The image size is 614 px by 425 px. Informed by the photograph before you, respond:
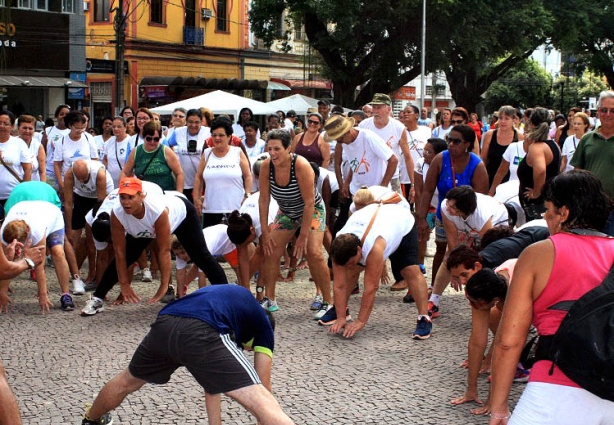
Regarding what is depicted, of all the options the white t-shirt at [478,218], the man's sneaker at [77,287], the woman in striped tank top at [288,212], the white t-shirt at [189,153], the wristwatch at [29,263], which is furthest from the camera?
the white t-shirt at [189,153]

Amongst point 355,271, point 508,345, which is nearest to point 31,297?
point 355,271

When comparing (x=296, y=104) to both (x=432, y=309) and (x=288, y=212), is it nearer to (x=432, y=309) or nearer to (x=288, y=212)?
(x=288, y=212)

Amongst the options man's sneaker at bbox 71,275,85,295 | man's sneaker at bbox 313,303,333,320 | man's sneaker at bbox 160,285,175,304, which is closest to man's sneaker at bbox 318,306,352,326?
man's sneaker at bbox 313,303,333,320

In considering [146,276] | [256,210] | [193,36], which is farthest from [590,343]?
[193,36]

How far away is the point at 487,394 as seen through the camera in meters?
5.76

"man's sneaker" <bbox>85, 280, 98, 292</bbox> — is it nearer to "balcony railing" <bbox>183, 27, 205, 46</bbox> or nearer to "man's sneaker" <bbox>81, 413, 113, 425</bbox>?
"man's sneaker" <bbox>81, 413, 113, 425</bbox>

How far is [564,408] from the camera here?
315cm

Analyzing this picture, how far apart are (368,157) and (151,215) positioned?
8.32 feet

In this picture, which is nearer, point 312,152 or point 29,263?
point 29,263

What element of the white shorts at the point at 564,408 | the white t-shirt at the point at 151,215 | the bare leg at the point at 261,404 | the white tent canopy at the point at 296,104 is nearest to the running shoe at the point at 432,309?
the white t-shirt at the point at 151,215

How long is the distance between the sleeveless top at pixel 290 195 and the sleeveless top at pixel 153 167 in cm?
166

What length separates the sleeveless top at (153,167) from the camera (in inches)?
362

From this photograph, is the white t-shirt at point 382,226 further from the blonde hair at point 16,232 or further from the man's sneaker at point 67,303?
the man's sneaker at point 67,303

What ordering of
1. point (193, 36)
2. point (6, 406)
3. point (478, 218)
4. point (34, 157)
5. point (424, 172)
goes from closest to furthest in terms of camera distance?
1. point (6, 406)
2. point (478, 218)
3. point (424, 172)
4. point (34, 157)
5. point (193, 36)
